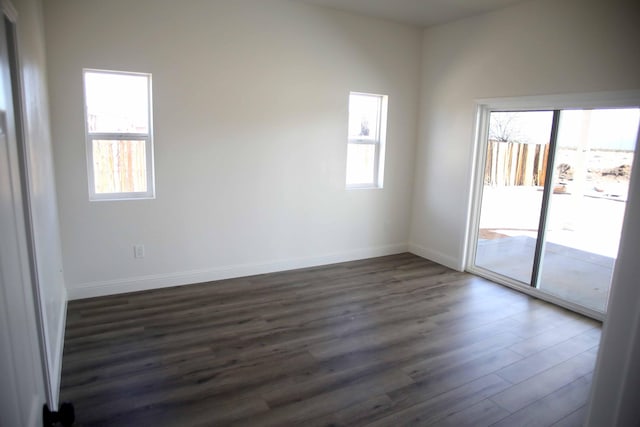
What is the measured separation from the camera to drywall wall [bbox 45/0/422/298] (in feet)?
11.7

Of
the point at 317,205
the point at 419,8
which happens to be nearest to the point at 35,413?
the point at 317,205

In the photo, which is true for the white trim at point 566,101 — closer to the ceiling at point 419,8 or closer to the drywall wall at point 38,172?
the ceiling at point 419,8

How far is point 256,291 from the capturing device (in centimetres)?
410

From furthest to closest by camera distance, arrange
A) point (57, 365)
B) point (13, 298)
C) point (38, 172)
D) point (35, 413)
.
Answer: point (57, 365) < point (38, 172) < point (35, 413) < point (13, 298)

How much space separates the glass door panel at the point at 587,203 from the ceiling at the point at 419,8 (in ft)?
4.51

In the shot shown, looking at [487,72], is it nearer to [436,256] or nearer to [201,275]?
[436,256]

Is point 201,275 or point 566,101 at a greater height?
point 566,101

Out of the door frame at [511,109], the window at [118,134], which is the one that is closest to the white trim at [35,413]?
the window at [118,134]

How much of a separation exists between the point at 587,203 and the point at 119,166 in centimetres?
441

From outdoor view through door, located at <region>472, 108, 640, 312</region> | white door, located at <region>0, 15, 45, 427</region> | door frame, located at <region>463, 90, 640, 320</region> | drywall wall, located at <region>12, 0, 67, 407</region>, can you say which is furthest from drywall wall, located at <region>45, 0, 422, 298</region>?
white door, located at <region>0, 15, 45, 427</region>

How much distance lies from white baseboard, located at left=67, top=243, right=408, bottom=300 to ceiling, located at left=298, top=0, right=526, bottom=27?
284 centimetres

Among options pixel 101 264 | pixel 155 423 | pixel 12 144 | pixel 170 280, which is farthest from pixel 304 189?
pixel 12 144

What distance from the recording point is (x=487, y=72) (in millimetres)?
4398

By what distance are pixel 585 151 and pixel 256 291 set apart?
3409 mm
